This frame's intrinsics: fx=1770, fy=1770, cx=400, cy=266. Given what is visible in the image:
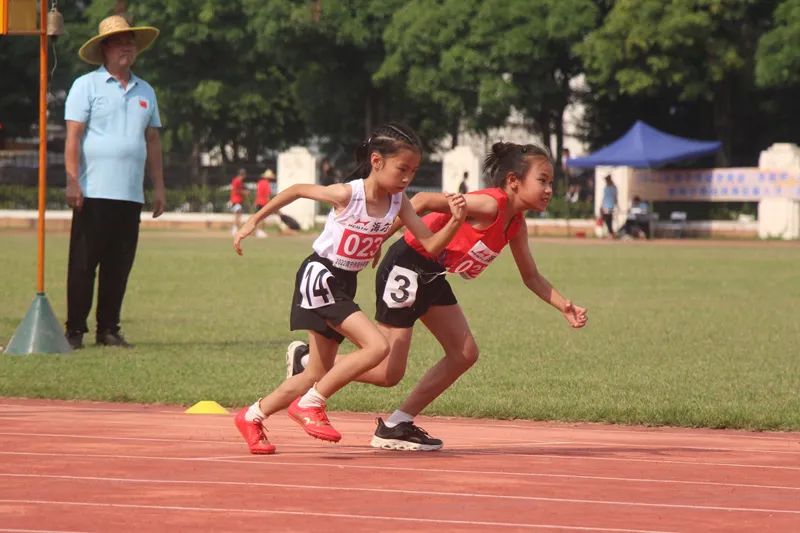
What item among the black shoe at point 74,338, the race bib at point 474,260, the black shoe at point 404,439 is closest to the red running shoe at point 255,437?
the black shoe at point 404,439

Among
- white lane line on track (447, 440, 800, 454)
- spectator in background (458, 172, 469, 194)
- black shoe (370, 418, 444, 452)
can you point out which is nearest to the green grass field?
white lane line on track (447, 440, 800, 454)

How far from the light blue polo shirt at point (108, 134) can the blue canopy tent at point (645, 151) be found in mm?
33986

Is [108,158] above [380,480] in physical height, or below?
above

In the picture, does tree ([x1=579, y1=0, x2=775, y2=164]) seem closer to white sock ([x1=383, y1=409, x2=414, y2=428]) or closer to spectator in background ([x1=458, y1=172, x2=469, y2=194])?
spectator in background ([x1=458, y1=172, x2=469, y2=194])

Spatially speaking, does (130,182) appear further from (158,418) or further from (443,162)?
(443,162)

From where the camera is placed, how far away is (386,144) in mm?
8367

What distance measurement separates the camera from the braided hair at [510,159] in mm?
8805

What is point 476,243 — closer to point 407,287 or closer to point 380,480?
point 407,287

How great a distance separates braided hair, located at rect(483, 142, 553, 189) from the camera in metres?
8.80

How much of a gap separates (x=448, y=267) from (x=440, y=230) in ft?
1.17

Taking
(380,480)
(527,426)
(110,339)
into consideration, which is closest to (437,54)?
(110,339)

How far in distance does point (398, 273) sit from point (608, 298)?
563 inches

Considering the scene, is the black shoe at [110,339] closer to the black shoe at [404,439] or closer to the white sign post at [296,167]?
the black shoe at [404,439]

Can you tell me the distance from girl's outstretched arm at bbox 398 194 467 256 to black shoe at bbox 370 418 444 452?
103 centimetres
